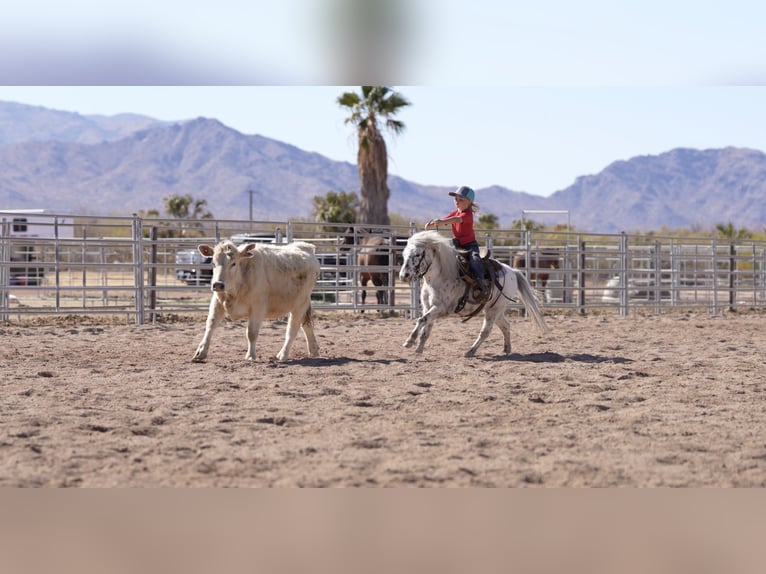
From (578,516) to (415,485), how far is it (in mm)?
774

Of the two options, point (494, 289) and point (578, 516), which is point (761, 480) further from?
point (494, 289)

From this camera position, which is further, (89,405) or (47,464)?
(89,405)

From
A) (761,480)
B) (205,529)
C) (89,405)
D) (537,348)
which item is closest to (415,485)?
(205,529)

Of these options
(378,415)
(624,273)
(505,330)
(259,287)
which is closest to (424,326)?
(505,330)

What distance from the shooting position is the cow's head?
8.48 meters

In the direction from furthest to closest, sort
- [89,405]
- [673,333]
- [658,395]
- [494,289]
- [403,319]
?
[403,319] → [673,333] → [494,289] → [658,395] → [89,405]

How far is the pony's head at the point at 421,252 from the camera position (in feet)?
30.5

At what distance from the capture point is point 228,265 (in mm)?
8586

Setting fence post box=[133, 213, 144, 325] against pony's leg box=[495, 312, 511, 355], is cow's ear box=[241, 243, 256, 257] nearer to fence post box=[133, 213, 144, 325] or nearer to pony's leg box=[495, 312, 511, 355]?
pony's leg box=[495, 312, 511, 355]

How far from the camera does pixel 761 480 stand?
447 cm

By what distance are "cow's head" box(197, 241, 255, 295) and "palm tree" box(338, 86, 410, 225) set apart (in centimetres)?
1390

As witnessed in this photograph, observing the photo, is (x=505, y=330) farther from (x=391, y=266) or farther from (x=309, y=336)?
(x=391, y=266)

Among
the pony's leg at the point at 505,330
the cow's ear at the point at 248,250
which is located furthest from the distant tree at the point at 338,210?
the cow's ear at the point at 248,250

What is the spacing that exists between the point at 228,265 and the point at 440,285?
7.01 feet
